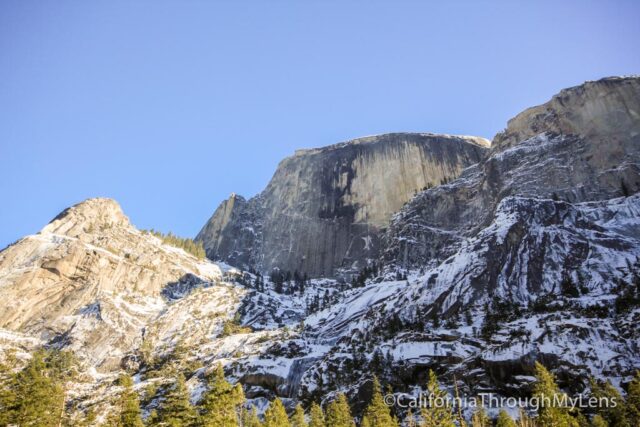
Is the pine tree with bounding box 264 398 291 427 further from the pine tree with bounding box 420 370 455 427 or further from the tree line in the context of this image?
the pine tree with bounding box 420 370 455 427

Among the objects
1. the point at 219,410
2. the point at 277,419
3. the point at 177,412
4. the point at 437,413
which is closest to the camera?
the point at 219,410

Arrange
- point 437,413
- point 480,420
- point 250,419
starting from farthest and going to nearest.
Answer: point 250,419 < point 480,420 < point 437,413

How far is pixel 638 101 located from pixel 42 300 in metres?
178

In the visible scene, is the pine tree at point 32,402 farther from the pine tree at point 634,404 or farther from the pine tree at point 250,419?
the pine tree at point 634,404

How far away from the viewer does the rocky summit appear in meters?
82.2

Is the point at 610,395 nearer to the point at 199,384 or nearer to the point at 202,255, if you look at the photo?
the point at 199,384

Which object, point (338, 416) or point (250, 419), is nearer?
point (338, 416)

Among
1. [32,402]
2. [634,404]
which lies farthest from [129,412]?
[634,404]

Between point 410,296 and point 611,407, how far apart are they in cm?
5465

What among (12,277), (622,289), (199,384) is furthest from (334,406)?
(12,277)

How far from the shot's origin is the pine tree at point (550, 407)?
166 feet

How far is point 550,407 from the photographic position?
52.0 meters

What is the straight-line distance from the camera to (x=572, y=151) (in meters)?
143

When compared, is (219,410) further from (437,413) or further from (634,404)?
(634,404)
